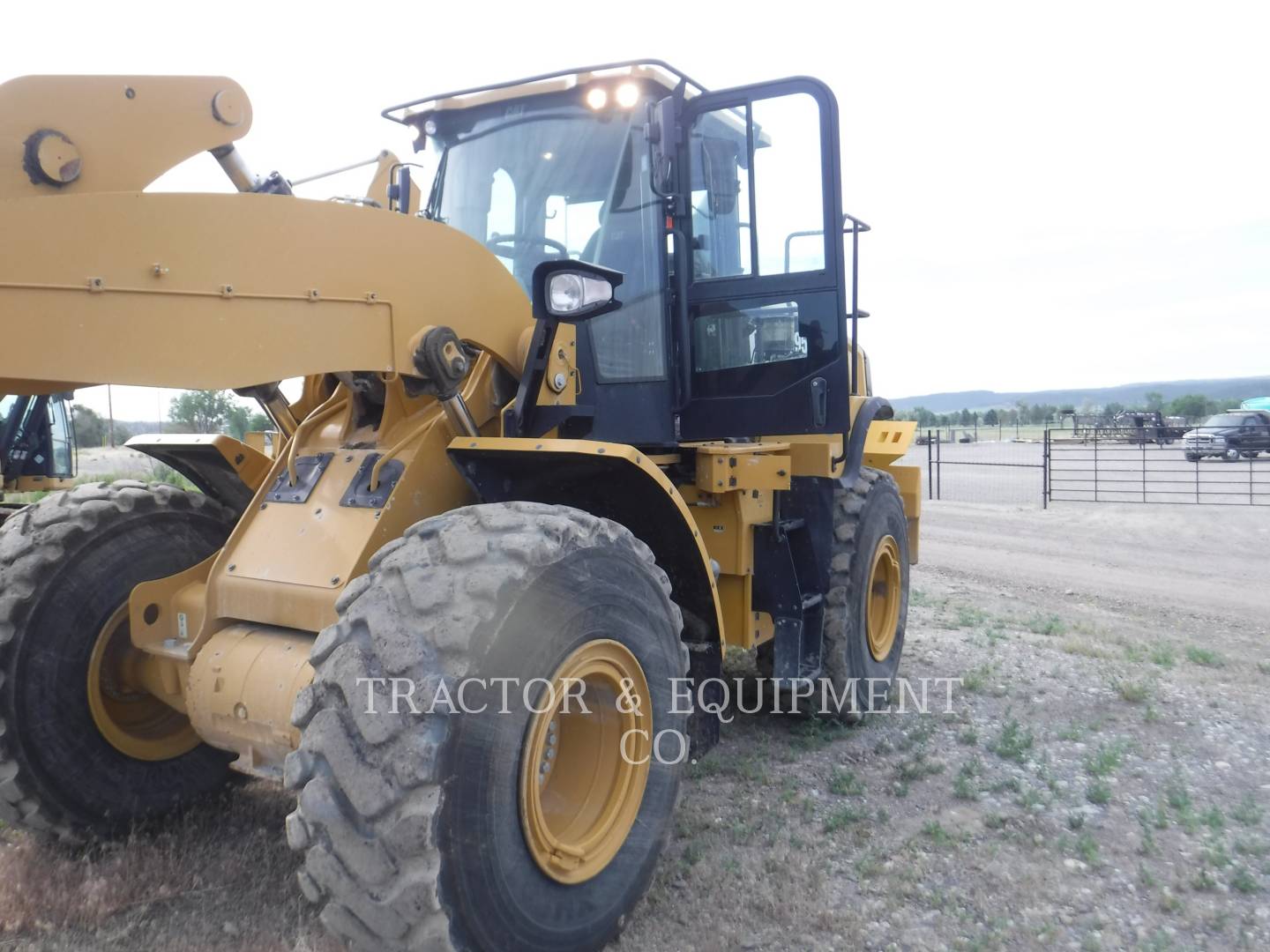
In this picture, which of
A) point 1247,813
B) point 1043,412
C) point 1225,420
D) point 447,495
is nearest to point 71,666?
point 447,495

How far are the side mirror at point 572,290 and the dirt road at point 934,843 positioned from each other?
6.74ft

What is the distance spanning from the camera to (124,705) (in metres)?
3.79

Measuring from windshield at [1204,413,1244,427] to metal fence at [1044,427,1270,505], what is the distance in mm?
749

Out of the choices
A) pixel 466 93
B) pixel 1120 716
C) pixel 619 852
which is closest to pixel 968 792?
pixel 1120 716

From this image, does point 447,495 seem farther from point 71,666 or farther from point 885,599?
point 885,599

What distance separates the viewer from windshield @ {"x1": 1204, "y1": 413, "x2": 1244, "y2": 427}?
31047mm

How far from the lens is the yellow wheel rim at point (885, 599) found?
593 cm

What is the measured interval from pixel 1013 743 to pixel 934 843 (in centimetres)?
122

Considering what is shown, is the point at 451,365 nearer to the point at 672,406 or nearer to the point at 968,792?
the point at 672,406

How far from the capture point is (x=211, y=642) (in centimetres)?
328

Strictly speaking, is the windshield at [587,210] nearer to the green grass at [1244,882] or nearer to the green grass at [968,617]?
the green grass at [1244,882]

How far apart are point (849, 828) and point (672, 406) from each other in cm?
194

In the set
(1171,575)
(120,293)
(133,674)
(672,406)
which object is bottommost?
(1171,575)

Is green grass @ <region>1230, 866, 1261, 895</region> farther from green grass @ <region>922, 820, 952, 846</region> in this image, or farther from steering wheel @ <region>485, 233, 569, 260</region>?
steering wheel @ <region>485, 233, 569, 260</region>
